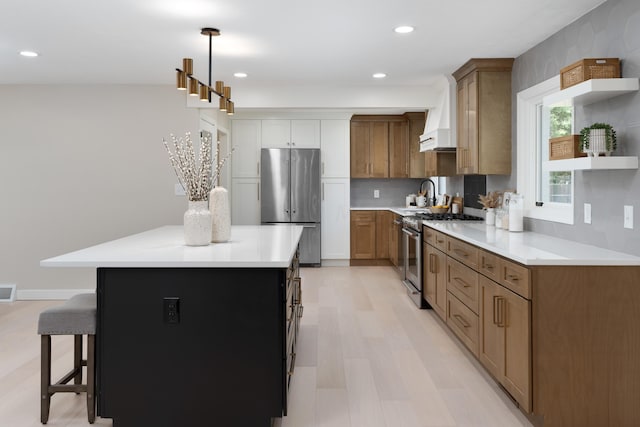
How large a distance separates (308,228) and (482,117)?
350cm

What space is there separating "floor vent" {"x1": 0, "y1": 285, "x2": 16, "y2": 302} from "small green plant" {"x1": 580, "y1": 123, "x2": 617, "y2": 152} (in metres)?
5.62

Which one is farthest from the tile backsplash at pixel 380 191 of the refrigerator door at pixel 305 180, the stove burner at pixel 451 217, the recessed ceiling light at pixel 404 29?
the recessed ceiling light at pixel 404 29

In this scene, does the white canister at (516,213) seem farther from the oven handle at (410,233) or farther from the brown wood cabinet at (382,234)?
the brown wood cabinet at (382,234)

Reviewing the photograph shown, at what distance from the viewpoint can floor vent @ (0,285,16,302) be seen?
5.52 metres

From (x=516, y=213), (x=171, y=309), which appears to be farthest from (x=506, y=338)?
(x=171, y=309)

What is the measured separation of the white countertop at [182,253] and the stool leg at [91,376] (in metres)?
0.42

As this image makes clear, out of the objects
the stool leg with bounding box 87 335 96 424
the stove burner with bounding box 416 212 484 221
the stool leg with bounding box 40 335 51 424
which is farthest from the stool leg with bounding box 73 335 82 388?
the stove burner with bounding box 416 212 484 221

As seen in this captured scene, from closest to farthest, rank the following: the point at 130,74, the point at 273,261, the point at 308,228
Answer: the point at 273,261, the point at 130,74, the point at 308,228

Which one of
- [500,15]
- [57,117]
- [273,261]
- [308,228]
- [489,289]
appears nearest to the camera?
[273,261]

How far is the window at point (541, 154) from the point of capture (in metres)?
3.61

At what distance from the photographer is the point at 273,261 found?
2.38 m

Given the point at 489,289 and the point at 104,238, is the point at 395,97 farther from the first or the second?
the point at 104,238

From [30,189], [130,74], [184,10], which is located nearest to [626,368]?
[184,10]

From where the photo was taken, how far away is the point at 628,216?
273 centimetres
